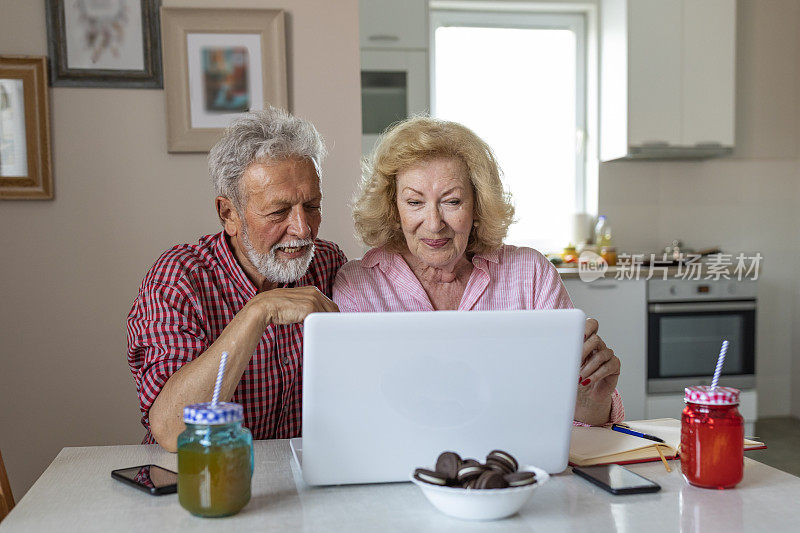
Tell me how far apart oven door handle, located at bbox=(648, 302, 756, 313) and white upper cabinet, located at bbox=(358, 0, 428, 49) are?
5.97 ft

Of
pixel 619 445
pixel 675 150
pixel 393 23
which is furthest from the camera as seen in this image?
pixel 675 150

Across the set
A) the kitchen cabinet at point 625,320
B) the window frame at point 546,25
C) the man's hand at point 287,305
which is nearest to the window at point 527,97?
the window frame at point 546,25

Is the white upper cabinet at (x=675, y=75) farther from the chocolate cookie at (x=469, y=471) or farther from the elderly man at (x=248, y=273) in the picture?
the chocolate cookie at (x=469, y=471)

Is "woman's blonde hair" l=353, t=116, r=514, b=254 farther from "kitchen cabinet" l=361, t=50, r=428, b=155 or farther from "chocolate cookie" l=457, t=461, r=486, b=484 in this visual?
"kitchen cabinet" l=361, t=50, r=428, b=155

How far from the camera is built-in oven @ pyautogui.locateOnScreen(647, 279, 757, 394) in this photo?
3764 mm

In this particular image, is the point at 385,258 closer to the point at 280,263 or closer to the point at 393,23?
the point at 280,263

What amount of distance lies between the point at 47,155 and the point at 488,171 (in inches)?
58.6

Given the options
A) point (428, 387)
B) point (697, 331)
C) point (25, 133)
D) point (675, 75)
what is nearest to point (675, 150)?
point (675, 75)

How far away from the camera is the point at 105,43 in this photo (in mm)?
2406

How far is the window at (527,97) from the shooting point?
440cm

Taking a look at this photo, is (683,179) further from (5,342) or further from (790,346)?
(5,342)

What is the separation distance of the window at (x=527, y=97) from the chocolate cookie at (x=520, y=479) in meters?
3.53

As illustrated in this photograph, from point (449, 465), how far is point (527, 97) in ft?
12.5

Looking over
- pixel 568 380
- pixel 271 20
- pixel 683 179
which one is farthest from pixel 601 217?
pixel 568 380
